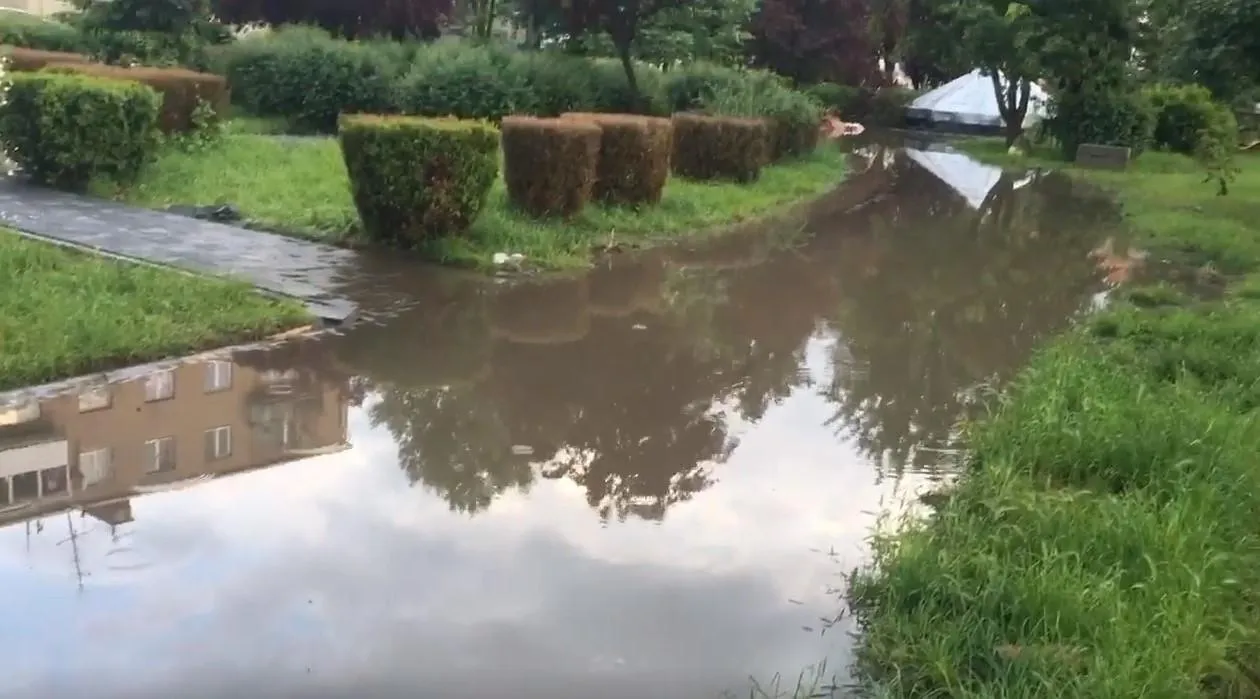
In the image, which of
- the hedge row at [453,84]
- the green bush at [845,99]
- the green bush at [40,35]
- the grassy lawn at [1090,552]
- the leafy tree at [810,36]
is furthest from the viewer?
the green bush at [845,99]

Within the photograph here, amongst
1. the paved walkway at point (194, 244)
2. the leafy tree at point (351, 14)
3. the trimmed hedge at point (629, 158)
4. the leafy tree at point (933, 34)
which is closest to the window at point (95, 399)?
the paved walkway at point (194, 244)

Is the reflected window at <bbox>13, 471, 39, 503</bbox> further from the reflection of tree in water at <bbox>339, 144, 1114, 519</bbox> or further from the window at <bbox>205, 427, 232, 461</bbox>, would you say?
the reflection of tree in water at <bbox>339, 144, 1114, 519</bbox>

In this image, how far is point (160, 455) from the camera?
19.7ft

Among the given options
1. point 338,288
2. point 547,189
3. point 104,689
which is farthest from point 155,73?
point 104,689

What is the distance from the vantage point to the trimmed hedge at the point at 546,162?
11930mm

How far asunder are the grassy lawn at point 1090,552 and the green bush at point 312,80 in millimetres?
15852

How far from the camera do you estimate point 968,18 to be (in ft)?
102

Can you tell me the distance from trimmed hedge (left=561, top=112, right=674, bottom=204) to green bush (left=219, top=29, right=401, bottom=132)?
27.5 ft

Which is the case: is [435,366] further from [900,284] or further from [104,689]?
[900,284]

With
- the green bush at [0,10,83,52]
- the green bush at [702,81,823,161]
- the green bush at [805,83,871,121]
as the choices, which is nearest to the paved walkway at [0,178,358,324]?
the green bush at [702,81,823,161]

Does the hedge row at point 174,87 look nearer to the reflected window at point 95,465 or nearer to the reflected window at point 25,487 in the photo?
the reflected window at point 95,465

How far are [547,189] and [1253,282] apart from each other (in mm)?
6442

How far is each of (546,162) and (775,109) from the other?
9909mm

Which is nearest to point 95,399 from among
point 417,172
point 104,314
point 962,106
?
point 104,314
